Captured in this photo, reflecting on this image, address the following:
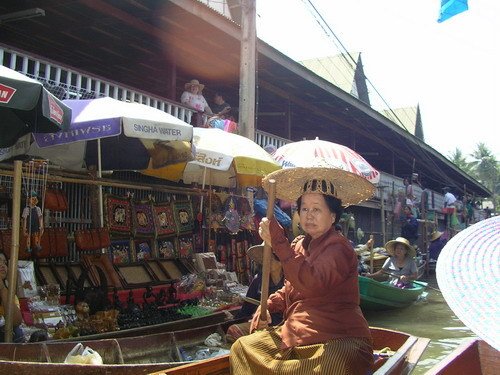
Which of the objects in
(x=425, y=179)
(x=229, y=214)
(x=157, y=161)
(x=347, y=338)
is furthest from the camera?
(x=425, y=179)

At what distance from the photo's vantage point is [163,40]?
9008 mm

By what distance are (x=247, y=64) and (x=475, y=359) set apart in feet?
20.4

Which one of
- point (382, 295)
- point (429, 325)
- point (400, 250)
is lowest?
point (429, 325)

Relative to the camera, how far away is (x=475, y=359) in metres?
2.98

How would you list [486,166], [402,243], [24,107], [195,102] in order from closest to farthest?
[24,107] < [195,102] < [402,243] < [486,166]

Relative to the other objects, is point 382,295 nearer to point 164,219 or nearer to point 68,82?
point 164,219

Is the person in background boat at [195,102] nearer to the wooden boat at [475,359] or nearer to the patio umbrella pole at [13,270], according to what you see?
the patio umbrella pole at [13,270]

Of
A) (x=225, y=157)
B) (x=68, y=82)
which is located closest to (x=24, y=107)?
(x=225, y=157)

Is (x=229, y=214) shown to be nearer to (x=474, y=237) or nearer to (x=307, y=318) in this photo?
(x=307, y=318)

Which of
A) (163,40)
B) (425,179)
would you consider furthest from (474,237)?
(425,179)

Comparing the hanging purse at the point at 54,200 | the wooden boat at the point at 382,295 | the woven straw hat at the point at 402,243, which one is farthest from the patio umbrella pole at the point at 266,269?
the woven straw hat at the point at 402,243

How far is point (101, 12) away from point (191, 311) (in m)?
4.87

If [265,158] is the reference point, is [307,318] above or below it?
below

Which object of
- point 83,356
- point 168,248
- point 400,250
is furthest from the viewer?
point 400,250
